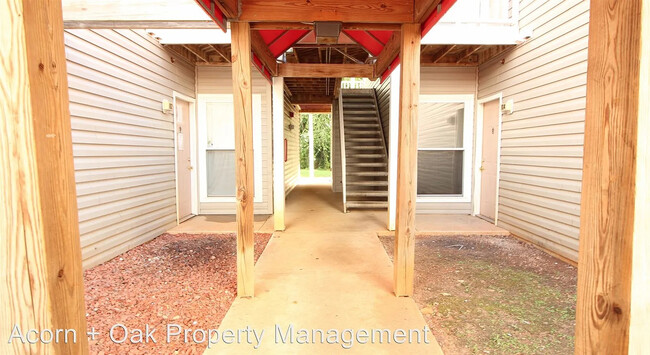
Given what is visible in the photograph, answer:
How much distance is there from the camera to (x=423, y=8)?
2.35 meters

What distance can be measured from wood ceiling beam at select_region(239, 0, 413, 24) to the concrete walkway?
245 cm

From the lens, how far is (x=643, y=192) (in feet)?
2.50

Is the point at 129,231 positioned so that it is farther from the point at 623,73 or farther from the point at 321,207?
the point at 623,73

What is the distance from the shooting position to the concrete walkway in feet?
6.57

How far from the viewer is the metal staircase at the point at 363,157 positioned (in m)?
6.34

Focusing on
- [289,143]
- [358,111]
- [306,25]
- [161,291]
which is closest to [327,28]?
[306,25]

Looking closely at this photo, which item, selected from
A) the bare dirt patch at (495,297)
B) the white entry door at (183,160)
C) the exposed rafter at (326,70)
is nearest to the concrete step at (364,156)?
the exposed rafter at (326,70)

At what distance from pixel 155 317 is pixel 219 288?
604mm

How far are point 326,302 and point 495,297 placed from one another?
1.55m

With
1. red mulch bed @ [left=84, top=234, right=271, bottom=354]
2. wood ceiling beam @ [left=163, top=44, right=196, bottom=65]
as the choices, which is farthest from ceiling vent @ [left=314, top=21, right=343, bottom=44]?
wood ceiling beam @ [left=163, top=44, right=196, bottom=65]

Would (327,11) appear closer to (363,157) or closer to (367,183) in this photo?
(367,183)

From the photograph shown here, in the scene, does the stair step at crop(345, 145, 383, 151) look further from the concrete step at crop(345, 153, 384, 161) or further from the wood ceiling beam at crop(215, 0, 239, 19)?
the wood ceiling beam at crop(215, 0, 239, 19)

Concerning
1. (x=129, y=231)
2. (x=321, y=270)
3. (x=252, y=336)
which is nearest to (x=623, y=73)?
(x=252, y=336)

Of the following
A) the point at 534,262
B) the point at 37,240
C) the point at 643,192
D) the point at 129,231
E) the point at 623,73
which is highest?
the point at 623,73
